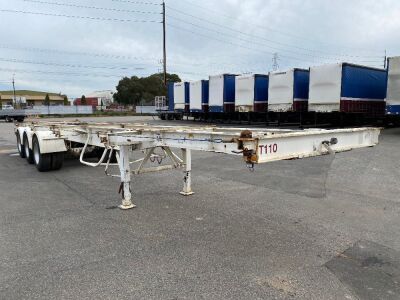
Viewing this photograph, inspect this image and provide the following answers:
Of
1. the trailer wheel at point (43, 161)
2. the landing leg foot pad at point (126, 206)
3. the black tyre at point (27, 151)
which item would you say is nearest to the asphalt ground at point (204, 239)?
the landing leg foot pad at point (126, 206)

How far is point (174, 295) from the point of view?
10.9 feet

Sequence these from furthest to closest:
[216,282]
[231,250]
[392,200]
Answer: [392,200] < [231,250] < [216,282]

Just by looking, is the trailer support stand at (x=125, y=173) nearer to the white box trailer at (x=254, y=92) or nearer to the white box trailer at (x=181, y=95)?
the white box trailer at (x=254, y=92)

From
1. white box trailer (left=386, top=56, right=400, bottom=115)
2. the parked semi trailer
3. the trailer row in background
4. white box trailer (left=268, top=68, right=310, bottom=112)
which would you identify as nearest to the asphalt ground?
white box trailer (left=386, top=56, right=400, bottom=115)

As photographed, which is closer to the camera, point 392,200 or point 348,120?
point 392,200

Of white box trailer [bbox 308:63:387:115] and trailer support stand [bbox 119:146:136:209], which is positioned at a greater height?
white box trailer [bbox 308:63:387:115]

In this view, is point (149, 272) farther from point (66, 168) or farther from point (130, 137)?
point (66, 168)

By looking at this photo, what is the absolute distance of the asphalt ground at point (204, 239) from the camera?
350cm

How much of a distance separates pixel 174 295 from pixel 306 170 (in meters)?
6.58

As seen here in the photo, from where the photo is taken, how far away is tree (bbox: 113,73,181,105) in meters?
88.2

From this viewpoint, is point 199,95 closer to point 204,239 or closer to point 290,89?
point 290,89

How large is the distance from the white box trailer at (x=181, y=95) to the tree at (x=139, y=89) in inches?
2085

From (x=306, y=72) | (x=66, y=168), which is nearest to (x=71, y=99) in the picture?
(x=306, y=72)

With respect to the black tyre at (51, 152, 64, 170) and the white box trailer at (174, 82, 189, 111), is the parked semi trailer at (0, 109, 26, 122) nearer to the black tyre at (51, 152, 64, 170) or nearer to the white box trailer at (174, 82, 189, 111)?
the white box trailer at (174, 82, 189, 111)
